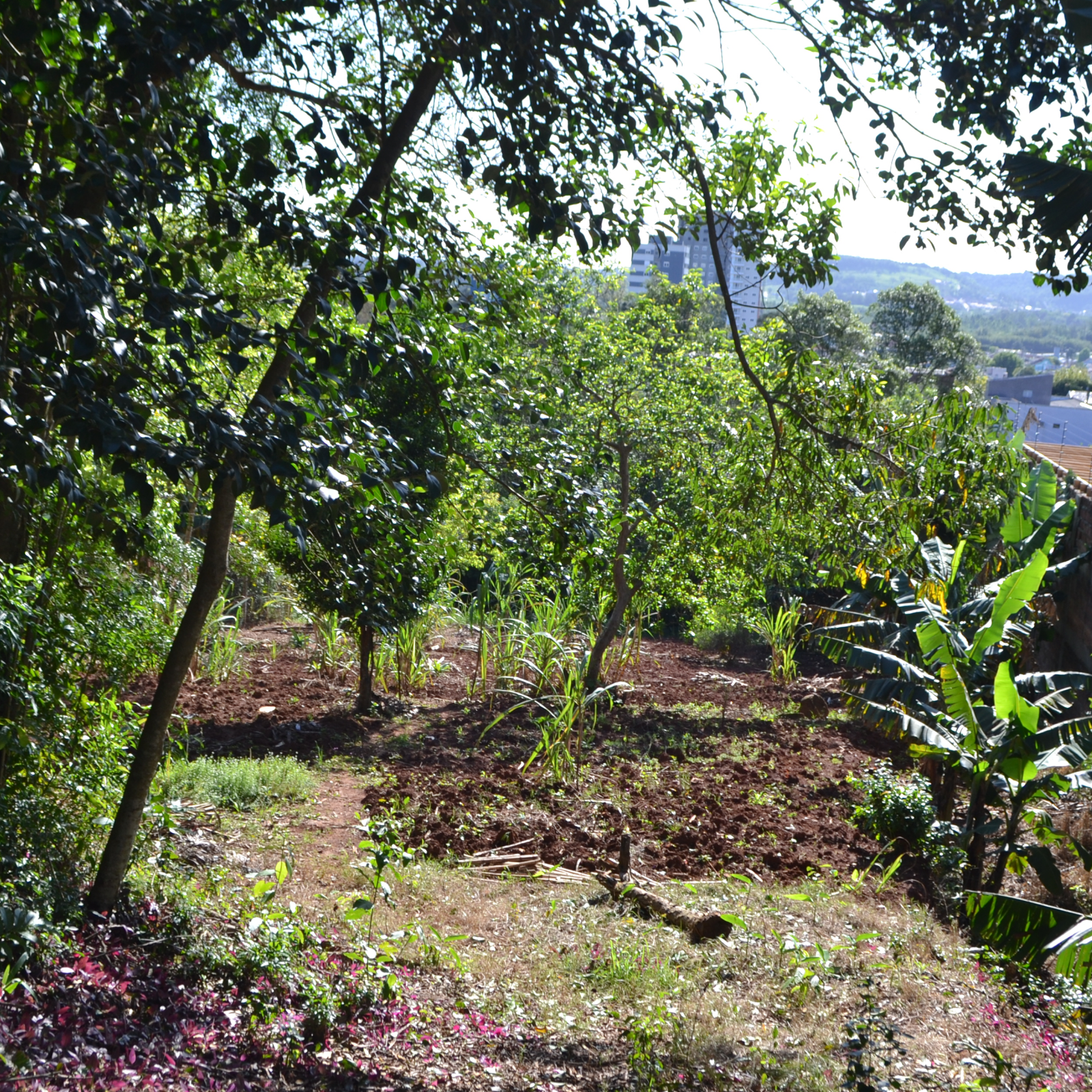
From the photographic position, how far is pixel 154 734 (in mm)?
4145

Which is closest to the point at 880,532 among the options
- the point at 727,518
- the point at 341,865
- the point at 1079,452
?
the point at 727,518

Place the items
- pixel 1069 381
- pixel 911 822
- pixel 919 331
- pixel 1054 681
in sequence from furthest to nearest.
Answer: pixel 1069 381 → pixel 919 331 → pixel 911 822 → pixel 1054 681

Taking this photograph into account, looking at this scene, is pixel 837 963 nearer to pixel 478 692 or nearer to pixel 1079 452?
pixel 478 692

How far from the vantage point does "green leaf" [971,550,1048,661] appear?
576 centimetres

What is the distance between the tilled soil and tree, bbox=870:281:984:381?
3667cm

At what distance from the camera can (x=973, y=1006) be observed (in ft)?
15.4

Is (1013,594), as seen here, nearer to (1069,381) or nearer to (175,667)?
(175,667)

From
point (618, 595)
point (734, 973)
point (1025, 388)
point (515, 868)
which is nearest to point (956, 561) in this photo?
point (734, 973)

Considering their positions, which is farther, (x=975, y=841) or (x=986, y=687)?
(x=986, y=687)

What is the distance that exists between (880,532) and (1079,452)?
1095 cm

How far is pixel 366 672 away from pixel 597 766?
257 centimetres

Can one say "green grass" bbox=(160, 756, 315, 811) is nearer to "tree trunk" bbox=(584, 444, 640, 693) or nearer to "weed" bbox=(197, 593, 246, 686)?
"weed" bbox=(197, 593, 246, 686)

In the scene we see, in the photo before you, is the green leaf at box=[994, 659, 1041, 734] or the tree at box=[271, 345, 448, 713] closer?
the tree at box=[271, 345, 448, 713]

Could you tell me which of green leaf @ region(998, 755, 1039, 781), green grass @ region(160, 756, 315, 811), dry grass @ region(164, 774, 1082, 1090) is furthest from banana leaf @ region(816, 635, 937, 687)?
green grass @ region(160, 756, 315, 811)
